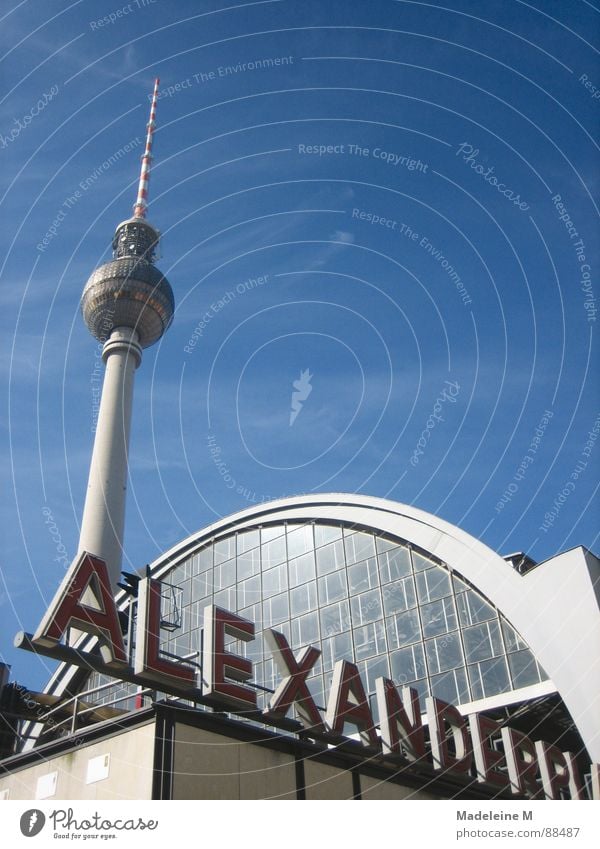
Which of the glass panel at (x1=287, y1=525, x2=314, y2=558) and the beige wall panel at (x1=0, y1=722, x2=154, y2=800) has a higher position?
the glass panel at (x1=287, y1=525, x2=314, y2=558)

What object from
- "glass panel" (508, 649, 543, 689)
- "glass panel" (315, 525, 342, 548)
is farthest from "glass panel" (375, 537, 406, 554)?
"glass panel" (508, 649, 543, 689)

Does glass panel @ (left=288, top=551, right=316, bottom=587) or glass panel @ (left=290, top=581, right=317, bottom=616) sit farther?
glass panel @ (left=288, top=551, right=316, bottom=587)

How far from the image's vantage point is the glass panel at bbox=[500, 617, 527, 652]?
3859 cm

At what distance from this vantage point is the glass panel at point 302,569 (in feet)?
158

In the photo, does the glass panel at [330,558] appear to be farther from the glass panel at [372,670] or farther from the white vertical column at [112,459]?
the white vertical column at [112,459]

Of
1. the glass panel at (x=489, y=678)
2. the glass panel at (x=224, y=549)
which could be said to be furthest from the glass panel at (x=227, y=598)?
the glass panel at (x=489, y=678)

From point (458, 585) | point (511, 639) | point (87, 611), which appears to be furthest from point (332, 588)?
point (87, 611)

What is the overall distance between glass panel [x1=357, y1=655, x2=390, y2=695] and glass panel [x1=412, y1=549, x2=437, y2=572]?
4.91m

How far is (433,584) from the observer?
4269cm

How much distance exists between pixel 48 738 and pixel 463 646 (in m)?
20.4

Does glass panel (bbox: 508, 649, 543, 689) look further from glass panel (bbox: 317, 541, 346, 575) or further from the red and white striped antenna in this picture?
the red and white striped antenna

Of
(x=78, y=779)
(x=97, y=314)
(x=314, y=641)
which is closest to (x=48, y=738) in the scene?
(x=314, y=641)

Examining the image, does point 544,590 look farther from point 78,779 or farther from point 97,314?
point 97,314
